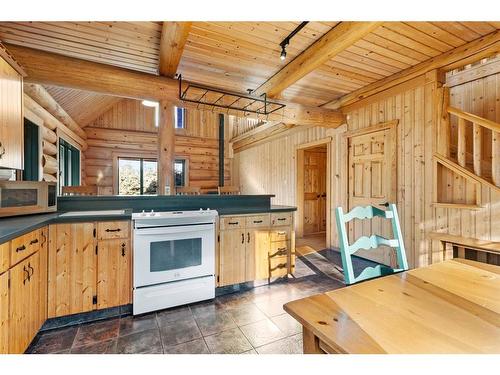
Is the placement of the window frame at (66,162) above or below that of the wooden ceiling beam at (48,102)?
below

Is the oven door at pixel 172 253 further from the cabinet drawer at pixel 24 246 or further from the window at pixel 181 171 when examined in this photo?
the window at pixel 181 171

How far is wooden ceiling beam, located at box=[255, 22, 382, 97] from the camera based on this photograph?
2.26 meters

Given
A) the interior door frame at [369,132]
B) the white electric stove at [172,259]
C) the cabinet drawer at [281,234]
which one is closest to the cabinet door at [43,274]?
the white electric stove at [172,259]

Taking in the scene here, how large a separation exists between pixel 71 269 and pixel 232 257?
1.51 meters

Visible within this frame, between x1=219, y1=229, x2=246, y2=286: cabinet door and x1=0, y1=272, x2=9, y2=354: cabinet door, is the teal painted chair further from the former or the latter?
x1=0, y1=272, x2=9, y2=354: cabinet door

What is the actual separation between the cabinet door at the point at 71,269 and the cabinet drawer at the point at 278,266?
6.11 feet

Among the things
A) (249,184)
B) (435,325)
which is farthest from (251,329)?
(249,184)

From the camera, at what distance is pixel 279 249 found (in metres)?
3.05

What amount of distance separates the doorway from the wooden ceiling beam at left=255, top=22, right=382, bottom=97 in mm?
2233

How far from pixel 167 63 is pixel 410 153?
340 cm

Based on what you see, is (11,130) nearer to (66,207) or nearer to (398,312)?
(66,207)

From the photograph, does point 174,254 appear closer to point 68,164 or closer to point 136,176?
point 68,164

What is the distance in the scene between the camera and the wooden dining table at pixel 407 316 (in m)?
0.67

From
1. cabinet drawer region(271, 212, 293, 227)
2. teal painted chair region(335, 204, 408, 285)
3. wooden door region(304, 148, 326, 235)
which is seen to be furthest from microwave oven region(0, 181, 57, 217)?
wooden door region(304, 148, 326, 235)
